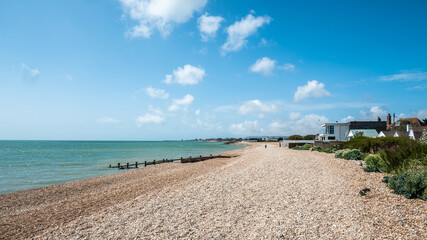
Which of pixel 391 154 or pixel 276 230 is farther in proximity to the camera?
pixel 391 154

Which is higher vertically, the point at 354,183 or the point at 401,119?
the point at 401,119

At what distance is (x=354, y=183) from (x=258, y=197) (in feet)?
13.8

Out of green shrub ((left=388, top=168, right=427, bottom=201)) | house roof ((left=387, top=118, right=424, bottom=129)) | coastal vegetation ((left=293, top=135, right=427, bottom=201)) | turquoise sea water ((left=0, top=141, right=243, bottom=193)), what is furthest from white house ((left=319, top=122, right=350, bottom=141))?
green shrub ((left=388, top=168, right=427, bottom=201))

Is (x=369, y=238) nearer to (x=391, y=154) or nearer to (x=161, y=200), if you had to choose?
(x=161, y=200)

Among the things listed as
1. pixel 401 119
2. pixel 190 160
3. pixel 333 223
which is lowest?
pixel 190 160

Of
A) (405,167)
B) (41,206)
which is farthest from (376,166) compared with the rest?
(41,206)

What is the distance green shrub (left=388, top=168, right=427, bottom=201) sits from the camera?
7070 mm

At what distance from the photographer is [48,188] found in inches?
659

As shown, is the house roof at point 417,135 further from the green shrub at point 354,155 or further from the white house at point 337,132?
the green shrub at point 354,155

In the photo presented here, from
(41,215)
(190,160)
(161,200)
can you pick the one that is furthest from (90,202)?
(190,160)

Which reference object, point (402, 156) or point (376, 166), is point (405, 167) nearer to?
point (402, 156)

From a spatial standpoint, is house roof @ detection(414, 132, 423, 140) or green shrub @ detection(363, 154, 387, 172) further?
house roof @ detection(414, 132, 423, 140)

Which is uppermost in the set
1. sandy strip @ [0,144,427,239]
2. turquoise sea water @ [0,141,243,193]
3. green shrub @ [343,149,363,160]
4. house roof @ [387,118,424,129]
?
house roof @ [387,118,424,129]

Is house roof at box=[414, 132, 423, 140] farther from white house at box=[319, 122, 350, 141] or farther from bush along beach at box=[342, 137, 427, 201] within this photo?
bush along beach at box=[342, 137, 427, 201]
